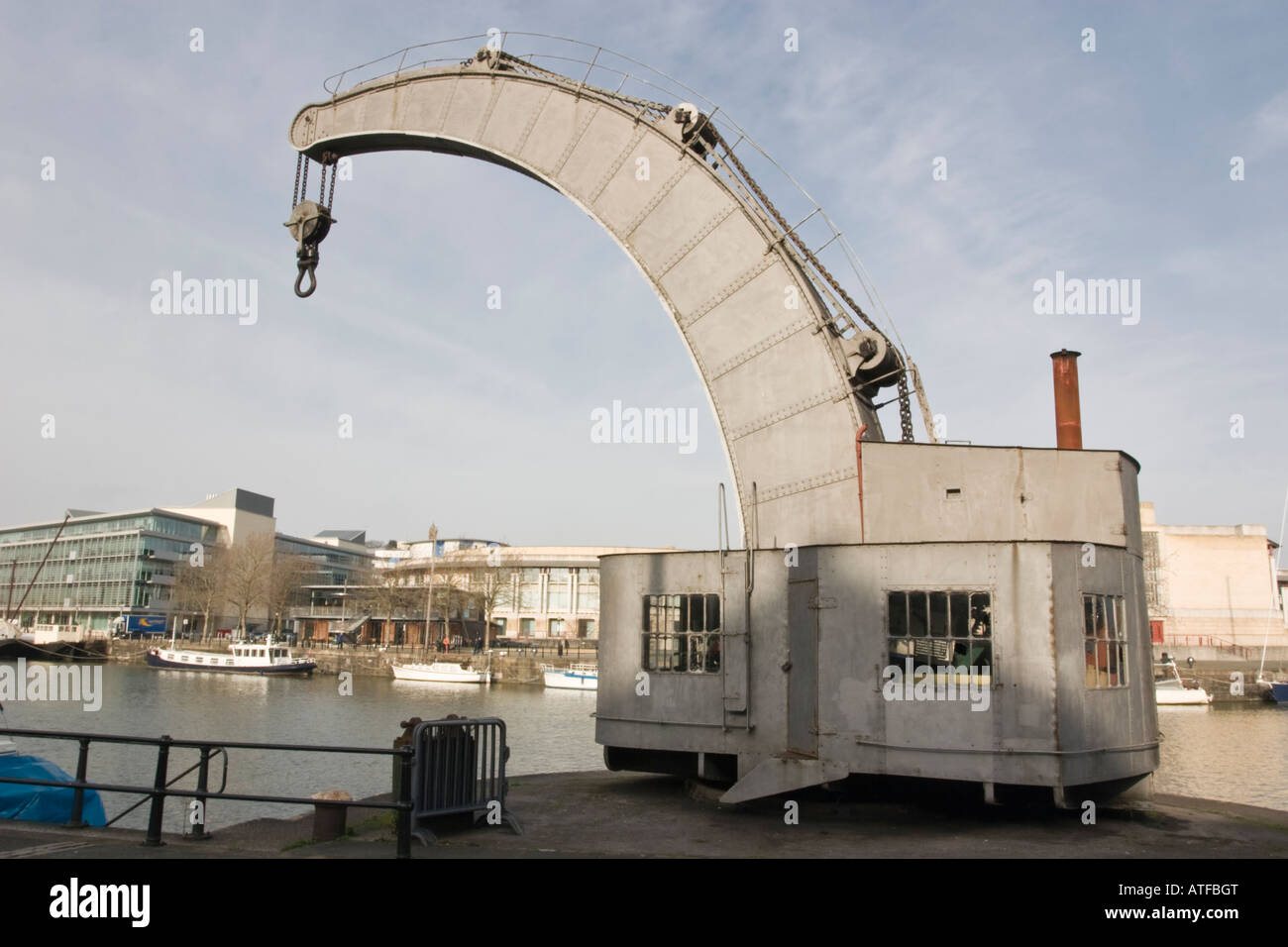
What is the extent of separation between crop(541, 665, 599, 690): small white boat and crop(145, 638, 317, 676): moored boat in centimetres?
1957

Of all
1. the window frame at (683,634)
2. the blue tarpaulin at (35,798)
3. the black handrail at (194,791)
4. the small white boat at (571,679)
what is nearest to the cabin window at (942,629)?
the window frame at (683,634)

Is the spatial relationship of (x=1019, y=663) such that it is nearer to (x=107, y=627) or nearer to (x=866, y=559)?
(x=866, y=559)

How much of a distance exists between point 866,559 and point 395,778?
6.19 metres

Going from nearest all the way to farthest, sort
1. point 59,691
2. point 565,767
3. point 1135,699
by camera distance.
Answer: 1. point 1135,699
2. point 565,767
3. point 59,691

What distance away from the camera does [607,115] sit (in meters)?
15.4

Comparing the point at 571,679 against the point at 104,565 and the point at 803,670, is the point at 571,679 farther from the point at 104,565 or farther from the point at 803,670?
the point at 104,565

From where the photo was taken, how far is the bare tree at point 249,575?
306ft

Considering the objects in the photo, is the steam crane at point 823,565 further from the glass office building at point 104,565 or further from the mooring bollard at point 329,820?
the glass office building at point 104,565

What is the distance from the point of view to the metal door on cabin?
1163cm

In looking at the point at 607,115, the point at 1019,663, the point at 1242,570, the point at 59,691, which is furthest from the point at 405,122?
the point at 1242,570

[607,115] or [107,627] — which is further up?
[607,115]

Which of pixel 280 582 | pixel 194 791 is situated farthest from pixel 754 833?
pixel 280 582
